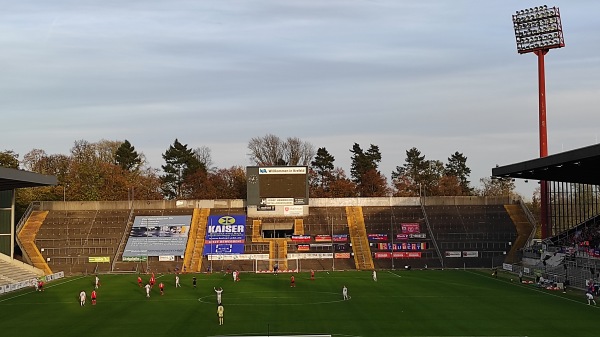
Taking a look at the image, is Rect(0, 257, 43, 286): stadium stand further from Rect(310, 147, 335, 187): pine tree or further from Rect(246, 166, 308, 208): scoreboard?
Rect(310, 147, 335, 187): pine tree

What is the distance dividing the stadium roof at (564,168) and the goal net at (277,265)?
26089mm

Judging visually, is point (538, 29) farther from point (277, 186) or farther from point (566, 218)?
point (277, 186)

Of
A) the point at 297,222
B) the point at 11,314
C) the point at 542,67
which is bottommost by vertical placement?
the point at 11,314

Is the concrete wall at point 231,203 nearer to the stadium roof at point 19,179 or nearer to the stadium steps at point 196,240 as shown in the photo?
the stadium steps at point 196,240

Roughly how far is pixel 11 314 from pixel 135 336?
46.7ft

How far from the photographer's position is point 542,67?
78.4m

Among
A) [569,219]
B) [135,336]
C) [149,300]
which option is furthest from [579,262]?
[135,336]

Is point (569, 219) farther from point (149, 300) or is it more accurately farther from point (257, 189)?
point (149, 300)

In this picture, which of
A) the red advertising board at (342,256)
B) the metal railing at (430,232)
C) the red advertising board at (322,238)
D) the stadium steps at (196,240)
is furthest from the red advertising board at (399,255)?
the stadium steps at (196,240)

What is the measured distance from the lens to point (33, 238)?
83.6 meters

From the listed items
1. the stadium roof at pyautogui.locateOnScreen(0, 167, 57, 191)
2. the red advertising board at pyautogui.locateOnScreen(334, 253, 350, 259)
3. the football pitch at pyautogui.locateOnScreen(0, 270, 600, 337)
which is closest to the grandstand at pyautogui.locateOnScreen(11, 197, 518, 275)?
the red advertising board at pyautogui.locateOnScreen(334, 253, 350, 259)

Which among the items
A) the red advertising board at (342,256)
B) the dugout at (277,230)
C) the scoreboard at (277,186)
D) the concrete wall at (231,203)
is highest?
the scoreboard at (277,186)

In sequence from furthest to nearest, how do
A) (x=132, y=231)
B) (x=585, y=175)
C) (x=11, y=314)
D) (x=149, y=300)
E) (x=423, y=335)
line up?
1. (x=132, y=231)
2. (x=585, y=175)
3. (x=149, y=300)
4. (x=11, y=314)
5. (x=423, y=335)

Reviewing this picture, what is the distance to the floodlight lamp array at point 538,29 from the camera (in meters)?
76.8
